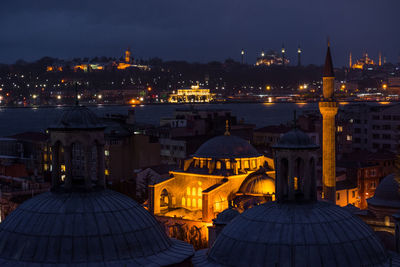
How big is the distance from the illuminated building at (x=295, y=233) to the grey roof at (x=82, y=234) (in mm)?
954

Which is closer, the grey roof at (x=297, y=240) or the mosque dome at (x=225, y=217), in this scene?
the grey roof at (x=297, y=240)

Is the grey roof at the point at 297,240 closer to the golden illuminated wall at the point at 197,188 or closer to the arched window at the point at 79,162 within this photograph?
the arched window at the point at 79,162

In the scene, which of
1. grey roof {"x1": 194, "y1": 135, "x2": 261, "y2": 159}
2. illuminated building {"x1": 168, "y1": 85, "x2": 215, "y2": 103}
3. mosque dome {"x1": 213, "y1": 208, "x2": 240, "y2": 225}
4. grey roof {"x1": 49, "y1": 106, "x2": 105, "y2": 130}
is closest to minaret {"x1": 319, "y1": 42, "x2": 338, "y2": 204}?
grey roof {"x1": 194, "y1": 135, "x2": 261, "y2": 159}

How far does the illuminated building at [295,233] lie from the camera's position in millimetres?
11742

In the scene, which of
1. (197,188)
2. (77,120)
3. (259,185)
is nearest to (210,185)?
(197,188)

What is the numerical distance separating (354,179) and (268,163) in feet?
40.2

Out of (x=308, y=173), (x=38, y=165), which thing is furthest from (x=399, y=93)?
(x=308, y=173)

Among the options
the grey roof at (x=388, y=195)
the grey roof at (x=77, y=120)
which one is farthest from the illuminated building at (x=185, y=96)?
the grey roof at (x=77, y=120)

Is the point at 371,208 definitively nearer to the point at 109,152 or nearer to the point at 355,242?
the point at 355,242

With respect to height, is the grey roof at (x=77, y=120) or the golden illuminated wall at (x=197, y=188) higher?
the grey roof at (x=77, y=120)

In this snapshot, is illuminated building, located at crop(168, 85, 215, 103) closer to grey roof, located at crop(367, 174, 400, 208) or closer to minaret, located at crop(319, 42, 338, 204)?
minaret, located at crop(319, 42, 338, 204)

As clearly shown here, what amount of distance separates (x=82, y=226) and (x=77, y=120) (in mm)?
2024

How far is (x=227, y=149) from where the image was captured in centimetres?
3184

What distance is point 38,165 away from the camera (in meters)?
61.9
